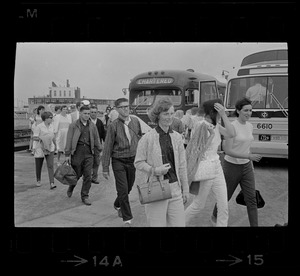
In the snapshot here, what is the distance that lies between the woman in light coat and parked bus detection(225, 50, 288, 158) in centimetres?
A: 73

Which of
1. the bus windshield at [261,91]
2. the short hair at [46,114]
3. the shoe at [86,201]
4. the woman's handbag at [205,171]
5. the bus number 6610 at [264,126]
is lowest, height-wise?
the shoe at [86,201]

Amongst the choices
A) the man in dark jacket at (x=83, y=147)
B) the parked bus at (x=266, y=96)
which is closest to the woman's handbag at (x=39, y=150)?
the man in dark jacket at (x=83, y=147)

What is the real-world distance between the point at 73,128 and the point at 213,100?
1741 millimetres

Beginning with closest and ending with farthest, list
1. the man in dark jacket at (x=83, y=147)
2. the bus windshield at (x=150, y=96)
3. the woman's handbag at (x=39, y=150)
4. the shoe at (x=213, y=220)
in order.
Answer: the shoe at (x=213, y=220), the bus windshield at (x=150, y=96), the man in dark jacket at (x=83, y=147), the woman's handbag at (x=39, y=150)

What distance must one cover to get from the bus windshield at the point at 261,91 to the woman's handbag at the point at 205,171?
0.62 metres

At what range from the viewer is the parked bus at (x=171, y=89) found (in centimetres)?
312

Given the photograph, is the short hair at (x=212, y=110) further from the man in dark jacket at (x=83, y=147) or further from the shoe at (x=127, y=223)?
the man in dark jacket at (x=83, y=147)

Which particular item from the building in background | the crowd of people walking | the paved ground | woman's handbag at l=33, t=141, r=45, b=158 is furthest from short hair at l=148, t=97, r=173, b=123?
woman's handbag at l=33, t=141, r=45, b=158

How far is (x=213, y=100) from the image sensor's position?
3.35m

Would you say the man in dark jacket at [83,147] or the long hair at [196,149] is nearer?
the long hair at [196,149]

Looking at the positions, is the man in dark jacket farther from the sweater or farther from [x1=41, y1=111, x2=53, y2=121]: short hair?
the sweater
